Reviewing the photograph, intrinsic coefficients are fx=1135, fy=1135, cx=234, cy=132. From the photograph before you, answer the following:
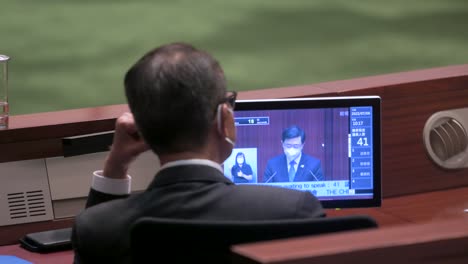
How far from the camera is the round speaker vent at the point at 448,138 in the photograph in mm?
3410

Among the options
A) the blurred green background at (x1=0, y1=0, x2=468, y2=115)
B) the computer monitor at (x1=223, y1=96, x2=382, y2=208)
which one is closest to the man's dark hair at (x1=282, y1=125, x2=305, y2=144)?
the computer monitor at (x1=223, y1=96, x2=382, y2=208)

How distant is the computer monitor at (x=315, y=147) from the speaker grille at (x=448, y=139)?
0.38 m

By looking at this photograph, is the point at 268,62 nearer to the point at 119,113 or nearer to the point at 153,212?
the point at 119,113

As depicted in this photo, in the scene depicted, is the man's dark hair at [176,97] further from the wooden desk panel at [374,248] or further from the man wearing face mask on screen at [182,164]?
the wooden desk panel at [374,248]

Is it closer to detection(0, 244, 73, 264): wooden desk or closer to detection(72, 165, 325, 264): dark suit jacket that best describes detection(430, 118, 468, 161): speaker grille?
detection(0, 244, 73, 264): wooden desk

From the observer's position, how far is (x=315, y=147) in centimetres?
311

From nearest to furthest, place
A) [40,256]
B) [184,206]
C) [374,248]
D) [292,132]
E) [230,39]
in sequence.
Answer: [374,248] < [184,206] < [40,256] < [292,132] < [230,39]

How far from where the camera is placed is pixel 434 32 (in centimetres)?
806

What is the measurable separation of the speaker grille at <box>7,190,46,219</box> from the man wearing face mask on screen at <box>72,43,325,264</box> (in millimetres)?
966

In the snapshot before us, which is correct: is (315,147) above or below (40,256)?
above

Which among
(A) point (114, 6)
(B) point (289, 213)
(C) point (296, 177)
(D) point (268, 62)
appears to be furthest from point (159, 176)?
(A) point (114, 6)

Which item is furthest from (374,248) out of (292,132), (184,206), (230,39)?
(230,39)

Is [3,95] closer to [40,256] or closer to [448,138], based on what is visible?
[40,256]

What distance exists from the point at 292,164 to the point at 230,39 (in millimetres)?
4846
